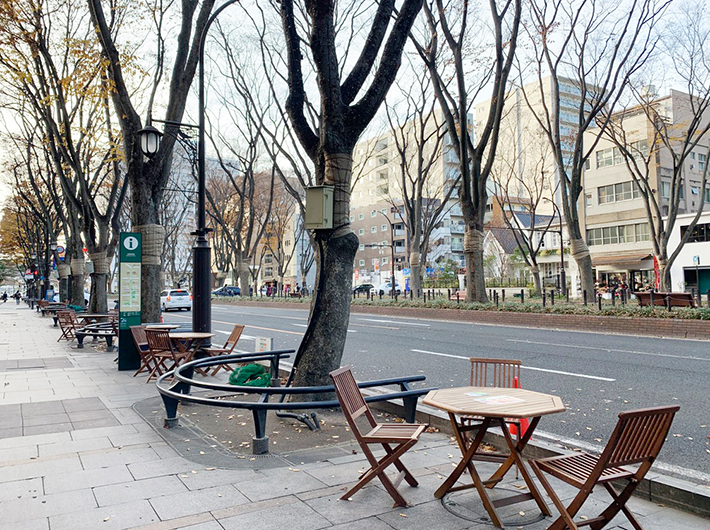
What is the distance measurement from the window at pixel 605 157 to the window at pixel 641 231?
18.3ft

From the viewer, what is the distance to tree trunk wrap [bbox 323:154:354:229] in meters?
6.98

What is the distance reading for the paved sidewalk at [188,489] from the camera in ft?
12.7

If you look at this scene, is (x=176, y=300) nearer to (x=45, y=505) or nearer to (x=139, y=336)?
(x=139, y=336)

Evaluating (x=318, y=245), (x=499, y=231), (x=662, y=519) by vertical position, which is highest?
(x=499, y=231)

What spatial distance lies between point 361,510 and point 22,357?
11.9 metres

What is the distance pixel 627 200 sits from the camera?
4531 cm

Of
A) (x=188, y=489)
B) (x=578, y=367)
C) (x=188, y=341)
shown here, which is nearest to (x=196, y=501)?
(x=188, y=489)

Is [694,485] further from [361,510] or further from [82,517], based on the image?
[82,517]

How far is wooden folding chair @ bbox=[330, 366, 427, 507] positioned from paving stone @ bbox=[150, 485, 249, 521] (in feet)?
2.73

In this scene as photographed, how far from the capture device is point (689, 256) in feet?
135

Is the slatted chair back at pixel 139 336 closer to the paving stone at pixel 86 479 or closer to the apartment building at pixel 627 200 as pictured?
the paving stone at pixel 86 479

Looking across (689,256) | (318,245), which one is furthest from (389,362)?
(689,256)

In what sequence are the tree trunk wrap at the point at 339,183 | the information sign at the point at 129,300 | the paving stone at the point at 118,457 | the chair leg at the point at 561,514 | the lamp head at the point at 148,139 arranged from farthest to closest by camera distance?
the lamp head at the point at 148,139 → the information sign at the point at 129,300 → the tree trunk wrap at the point at 339,183 → the paving stone at the point at 118,457 → the chair leg at the point at 561,514

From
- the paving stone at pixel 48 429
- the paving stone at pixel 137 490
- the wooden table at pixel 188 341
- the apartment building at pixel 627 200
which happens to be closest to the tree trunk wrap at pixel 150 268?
the wooden table at pixel 188 341
